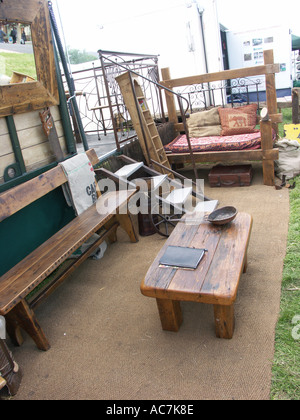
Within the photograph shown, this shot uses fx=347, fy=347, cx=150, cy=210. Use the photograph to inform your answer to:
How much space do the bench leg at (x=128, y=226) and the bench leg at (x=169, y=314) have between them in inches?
66.9

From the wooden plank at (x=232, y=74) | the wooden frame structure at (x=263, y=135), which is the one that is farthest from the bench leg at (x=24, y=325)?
the wooden plank at (x=232, y=74)

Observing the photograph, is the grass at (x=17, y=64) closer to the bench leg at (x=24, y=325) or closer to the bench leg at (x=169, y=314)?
the bench leg at (x=24, y=325)

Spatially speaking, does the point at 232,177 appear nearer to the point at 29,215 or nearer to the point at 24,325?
the point at 29,215

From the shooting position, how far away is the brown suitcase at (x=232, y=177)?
18.5 feet

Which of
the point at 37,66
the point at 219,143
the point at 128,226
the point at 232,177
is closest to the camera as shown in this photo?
the point at 37,66

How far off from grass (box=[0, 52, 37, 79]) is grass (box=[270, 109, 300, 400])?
125 inches

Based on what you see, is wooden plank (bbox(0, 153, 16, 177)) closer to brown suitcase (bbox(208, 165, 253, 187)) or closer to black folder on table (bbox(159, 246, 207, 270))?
black folder on table (bbox(159, 246, 207, 270))

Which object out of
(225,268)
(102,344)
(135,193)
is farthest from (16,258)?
(225,268)

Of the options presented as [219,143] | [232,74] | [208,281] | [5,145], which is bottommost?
[208,281]

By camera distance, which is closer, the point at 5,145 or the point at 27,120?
the point at 5,145

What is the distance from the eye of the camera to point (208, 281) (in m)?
2.45

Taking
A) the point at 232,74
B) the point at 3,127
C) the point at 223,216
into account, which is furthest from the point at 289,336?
the point at 232,74

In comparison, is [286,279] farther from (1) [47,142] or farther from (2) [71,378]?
(1) [47,142]

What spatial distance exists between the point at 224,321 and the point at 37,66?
Result: 3078mm
